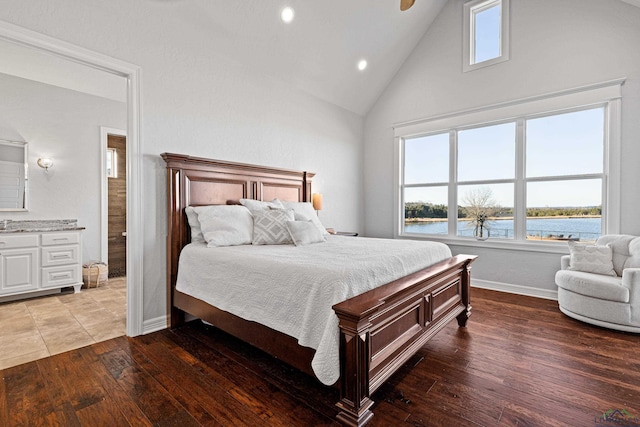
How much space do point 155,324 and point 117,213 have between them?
10.2 ft

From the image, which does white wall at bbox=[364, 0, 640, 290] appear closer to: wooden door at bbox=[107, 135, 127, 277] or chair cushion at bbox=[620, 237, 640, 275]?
chair cushion at bbox=[620, 237, 640, 275]

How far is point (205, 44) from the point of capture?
3.18 m

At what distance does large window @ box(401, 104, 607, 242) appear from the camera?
145 inches

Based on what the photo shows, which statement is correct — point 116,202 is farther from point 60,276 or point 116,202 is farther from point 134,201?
point 134,201

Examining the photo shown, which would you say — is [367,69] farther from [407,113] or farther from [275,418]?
[275,418]

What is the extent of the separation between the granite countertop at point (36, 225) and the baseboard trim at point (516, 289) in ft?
18.5

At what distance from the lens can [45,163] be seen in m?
4.07

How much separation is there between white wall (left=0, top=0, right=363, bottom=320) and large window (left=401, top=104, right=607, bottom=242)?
2155 millimetres

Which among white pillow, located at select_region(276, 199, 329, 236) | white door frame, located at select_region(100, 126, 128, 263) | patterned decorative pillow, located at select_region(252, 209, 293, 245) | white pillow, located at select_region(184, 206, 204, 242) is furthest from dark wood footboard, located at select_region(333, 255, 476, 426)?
white door frame, located at select_region(100, 126, 128, 263)

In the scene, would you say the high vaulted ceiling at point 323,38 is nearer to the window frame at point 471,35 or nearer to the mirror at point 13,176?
the window frame at point 471,35

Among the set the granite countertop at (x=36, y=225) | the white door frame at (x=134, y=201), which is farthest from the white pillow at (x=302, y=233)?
the granite countertop at (x=36, y=225)

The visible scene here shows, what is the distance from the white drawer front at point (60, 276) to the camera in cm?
375

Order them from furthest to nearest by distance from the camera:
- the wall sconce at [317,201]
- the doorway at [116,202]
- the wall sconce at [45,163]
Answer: the doorway at [116,202] < the wall sconce at [317,201] < the wall sconce at [45,163]

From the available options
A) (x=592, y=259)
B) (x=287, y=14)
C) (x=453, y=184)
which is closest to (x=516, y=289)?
(x=592, y=259)
